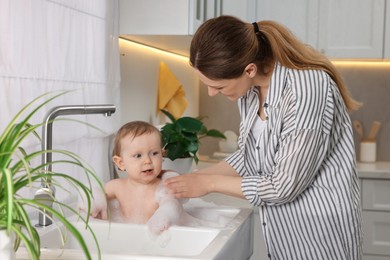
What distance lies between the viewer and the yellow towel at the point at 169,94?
10.2 feet

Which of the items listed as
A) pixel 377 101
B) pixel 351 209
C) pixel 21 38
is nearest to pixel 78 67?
pixel 21 38

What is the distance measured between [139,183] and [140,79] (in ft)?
3.95

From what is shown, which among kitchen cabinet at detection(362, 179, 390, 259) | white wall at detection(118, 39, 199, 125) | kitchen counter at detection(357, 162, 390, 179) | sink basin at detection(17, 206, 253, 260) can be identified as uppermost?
white wall at detection(118, 39, 199, 125)

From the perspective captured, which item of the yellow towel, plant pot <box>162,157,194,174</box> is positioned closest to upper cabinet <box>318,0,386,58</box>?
the yellow towel

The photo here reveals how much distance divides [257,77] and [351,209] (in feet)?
1.41

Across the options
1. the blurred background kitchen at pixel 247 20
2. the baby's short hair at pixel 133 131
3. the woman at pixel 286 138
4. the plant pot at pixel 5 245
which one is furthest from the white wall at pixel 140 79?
the plant pot at pixel 5 245

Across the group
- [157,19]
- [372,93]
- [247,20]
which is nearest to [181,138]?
[157,19]

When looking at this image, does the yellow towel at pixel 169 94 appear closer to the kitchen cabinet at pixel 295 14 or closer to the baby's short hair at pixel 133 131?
the kitchen cabinet at pixel 295 14

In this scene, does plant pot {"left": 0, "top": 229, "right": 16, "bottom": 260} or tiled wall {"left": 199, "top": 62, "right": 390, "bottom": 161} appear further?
tiled wall {"left": 199, "top": 62, "right": 390, "bottom": 161}

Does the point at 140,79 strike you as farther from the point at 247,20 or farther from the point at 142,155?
the point at 142,155

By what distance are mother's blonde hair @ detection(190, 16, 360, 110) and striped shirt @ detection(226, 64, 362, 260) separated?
0.05m

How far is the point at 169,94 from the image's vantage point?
315 cm

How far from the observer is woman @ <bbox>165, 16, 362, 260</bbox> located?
5.40ft

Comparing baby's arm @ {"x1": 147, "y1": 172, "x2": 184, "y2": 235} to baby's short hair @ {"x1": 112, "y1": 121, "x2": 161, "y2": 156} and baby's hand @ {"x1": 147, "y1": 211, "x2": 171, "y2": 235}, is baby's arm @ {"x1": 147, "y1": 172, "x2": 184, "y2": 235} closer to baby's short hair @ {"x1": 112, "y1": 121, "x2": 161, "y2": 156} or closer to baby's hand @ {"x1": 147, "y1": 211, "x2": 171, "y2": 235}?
baby's hand @ {"x1": 147, "y1": 211, "x2": 171, "y2": 235}
